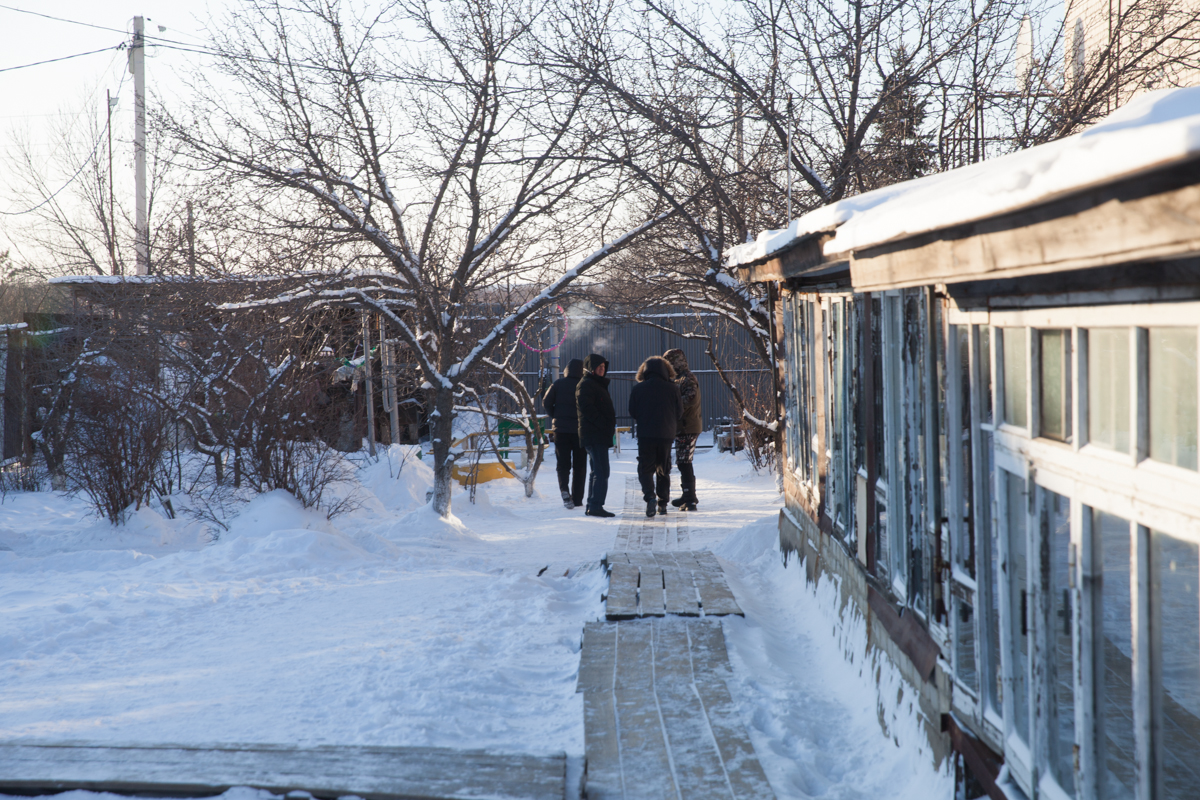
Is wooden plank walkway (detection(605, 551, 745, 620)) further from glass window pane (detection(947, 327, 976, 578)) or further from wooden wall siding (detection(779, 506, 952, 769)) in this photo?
glass window pane (detection(947, 327, 976, 578))

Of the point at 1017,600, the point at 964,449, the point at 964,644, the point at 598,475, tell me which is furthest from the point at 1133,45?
the point at 1017,600

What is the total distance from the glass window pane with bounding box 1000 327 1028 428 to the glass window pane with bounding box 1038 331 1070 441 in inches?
5.7

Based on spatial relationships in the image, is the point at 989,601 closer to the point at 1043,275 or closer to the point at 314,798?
the point at 1043,275

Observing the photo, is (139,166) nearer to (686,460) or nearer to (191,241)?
(191,241)

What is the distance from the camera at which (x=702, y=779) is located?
354cm

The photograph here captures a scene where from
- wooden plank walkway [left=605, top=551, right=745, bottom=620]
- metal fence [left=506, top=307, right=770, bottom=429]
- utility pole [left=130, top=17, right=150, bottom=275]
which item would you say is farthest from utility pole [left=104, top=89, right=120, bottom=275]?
wooden plank walkway [left=605, top=551, right=745, bottom=620]

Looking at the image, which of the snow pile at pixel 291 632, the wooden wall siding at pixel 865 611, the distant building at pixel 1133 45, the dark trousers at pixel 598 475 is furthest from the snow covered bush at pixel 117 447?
the distant building at pixel 1133 45

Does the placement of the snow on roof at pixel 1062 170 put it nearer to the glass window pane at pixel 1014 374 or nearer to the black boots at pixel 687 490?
the glass window pane at pixel 1014 374

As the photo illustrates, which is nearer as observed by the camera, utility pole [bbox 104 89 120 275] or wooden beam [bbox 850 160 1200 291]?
wooden beam [bbox 850 160 1200 291]

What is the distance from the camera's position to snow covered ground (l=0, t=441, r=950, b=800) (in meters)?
Answer: 3.99

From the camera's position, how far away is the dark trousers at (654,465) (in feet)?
33.7

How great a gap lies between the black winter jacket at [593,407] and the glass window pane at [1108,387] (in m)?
8.28

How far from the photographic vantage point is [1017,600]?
8.85ft

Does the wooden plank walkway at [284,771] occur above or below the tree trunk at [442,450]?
below
